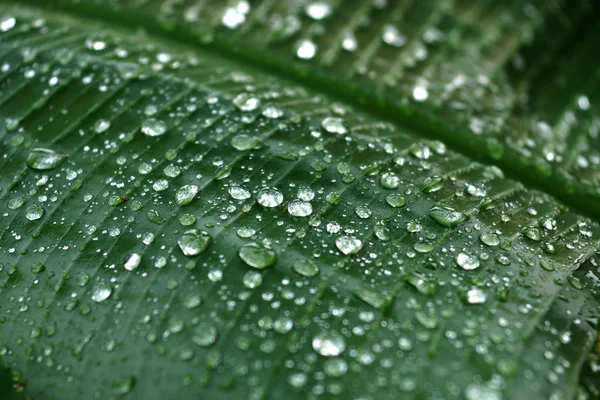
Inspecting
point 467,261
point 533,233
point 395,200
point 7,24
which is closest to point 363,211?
point 395,200

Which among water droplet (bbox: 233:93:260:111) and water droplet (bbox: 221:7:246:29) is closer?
water droplet (bbox: 233:93:260:111)

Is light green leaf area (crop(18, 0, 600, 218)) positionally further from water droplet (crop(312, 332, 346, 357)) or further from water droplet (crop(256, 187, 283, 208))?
water droplet (crop(312, 332, 346, 357))

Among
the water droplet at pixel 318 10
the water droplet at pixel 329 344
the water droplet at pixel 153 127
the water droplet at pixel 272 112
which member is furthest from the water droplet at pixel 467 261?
the water droplet at pixel 318 10

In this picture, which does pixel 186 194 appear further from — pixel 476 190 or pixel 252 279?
pixel 476 190

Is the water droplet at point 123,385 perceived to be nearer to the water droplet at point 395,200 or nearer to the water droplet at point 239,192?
the water droplet at point 239,192

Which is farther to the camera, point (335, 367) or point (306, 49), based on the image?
point (306, 49)

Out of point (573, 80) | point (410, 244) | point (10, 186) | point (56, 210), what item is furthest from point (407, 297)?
point (573, 80)

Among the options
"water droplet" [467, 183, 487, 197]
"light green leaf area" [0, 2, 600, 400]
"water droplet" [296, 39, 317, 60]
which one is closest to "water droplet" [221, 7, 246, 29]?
"water droplet" [296, 39, 317, 60]
